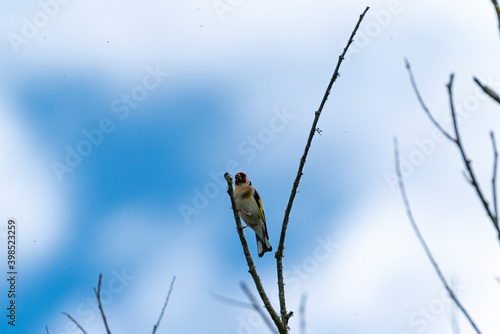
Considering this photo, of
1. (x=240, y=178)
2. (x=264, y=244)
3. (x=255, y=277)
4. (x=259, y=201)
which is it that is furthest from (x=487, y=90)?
(x=240, y=178)

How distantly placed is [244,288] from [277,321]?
61 centimetres

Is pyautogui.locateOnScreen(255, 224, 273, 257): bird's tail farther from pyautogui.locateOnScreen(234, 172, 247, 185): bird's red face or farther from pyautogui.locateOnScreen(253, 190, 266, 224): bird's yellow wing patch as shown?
pyautogui.locateOnScreen(234, 172, 247, 185): bird's red face

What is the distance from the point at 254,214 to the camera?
10320 mm

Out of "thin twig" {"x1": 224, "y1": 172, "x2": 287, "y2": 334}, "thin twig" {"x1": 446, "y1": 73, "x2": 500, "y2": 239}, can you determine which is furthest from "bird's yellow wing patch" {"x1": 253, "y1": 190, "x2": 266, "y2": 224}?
"thin twig" {"x1": 446, "y1": 73, "x2": 500, "y2": 239}

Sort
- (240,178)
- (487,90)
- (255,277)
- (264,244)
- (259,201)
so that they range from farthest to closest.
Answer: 1. (240,178)
2. (259,201)
3. (264,244)
4. (255,277)
5. (487,90)

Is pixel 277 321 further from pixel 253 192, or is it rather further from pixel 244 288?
pixel 253 192

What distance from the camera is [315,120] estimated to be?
4246 millimetres

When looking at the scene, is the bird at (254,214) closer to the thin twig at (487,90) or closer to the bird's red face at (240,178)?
the bird's red face at (240,178)

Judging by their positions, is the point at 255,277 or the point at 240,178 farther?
the point at 240,178

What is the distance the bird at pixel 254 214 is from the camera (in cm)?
1011

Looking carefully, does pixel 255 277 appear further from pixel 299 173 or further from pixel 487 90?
pixel 487 90

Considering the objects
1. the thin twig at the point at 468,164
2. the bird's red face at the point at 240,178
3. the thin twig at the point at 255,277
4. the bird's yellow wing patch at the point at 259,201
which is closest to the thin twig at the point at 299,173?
the thin twig at the point at 255,277

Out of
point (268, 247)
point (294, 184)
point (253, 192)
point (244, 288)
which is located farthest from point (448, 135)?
point (253, 192)

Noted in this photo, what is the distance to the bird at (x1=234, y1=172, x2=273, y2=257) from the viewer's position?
1011 centimetres
